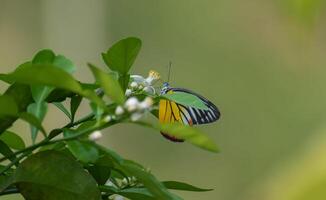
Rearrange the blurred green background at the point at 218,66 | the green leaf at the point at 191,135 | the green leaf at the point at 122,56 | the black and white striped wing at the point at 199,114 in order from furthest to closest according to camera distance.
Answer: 1. the blurred green background at the point at 218,66
2. the black and white striped wing at the point at 199,114
3. the green leaf at the point at 122,56
4. the green leaf at the point at 191,135

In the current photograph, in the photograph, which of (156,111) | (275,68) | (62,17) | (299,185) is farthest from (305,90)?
(156,111)

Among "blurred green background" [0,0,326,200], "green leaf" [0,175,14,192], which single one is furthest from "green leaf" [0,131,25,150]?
"blurred green background" [0,0,326,200]

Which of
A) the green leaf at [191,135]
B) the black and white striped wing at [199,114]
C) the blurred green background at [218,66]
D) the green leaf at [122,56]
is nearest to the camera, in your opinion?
the green leaf at [191,135]

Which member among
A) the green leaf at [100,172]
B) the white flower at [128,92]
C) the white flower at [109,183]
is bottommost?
the white flower at [109,183]

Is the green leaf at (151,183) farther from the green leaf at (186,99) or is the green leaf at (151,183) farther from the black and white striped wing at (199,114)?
the black and white striped wing at (199,114)

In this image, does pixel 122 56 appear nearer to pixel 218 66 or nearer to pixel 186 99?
pixel 186 99

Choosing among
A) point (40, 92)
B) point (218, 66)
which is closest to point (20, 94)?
point (40, 92)

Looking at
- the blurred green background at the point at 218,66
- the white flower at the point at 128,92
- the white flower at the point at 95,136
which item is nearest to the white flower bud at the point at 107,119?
the white flower at the point at 95,136
